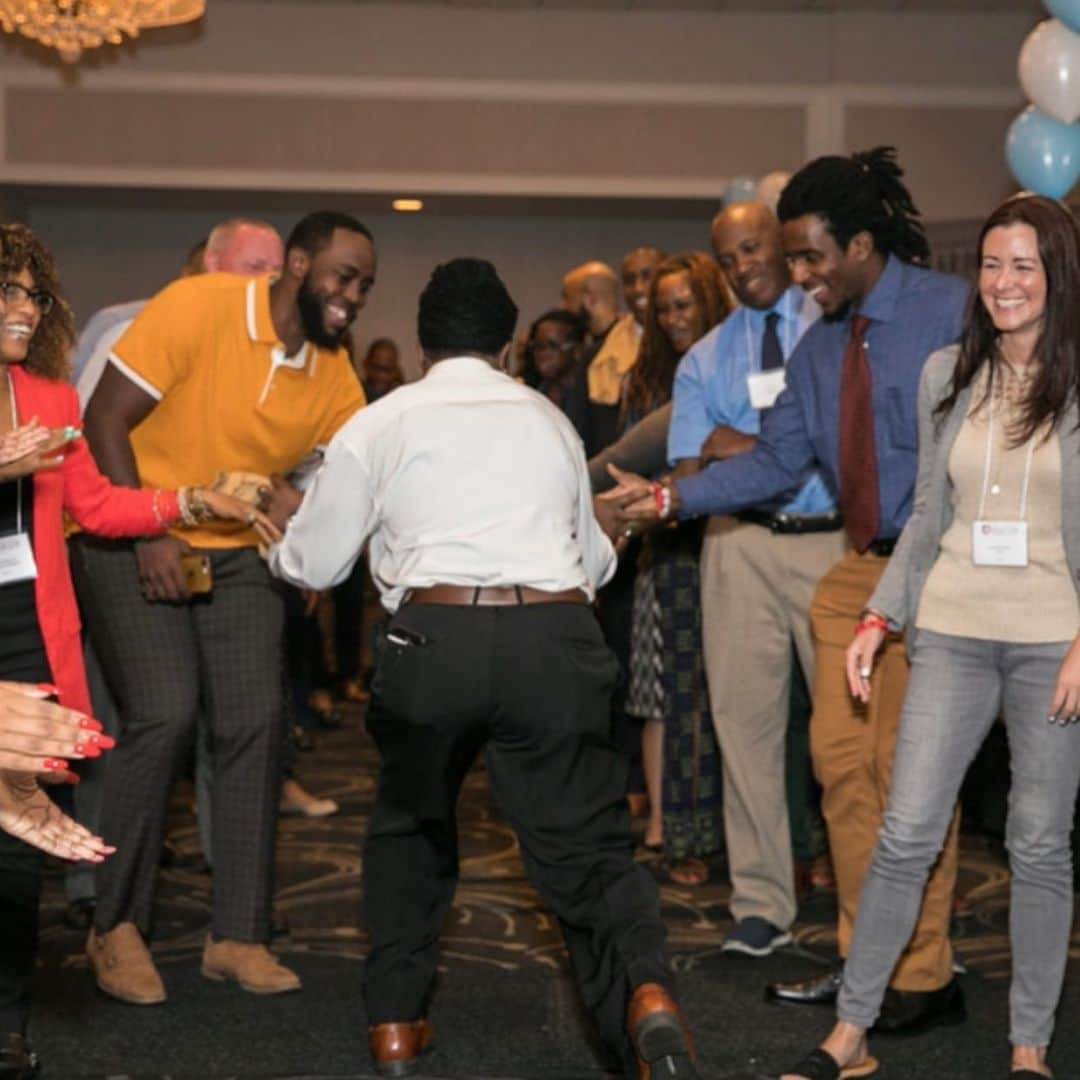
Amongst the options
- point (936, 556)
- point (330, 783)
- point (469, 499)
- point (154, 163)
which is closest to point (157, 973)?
point (469, 499)

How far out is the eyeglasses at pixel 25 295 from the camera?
334 cm

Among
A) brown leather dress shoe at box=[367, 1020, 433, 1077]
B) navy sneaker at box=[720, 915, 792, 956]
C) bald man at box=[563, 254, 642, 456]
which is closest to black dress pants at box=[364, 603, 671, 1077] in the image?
brown leather dress shoe at box=[367, 1020, 433, 1077]

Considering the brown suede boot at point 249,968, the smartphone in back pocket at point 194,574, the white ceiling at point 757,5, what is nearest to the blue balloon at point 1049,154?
the smartphone in back pocket at point 194,574

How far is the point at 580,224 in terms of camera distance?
1371cm

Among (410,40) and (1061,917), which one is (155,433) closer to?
(1061,917)

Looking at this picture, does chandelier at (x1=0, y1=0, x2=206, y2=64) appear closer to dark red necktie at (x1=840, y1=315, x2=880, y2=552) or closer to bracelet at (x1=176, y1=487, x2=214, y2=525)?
bracelet at (x1=176, y1=487, x2=214, y2=525)

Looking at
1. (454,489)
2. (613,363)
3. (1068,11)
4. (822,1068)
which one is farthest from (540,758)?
(1068,11)

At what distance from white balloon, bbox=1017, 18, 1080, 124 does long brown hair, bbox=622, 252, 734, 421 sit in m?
1.45

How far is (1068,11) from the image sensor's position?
19.3 ft

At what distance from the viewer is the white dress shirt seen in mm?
3281

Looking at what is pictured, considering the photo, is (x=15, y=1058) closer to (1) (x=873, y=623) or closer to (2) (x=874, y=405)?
(1) (x=873, y=623)

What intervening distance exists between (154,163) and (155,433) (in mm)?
7608

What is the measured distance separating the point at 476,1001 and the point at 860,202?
73.1 inches

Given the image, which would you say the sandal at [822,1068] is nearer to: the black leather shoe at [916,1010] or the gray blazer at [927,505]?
the black leather shoe at [916,1010]
